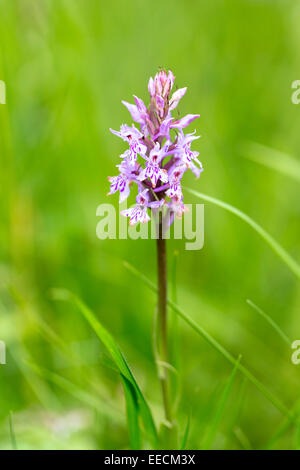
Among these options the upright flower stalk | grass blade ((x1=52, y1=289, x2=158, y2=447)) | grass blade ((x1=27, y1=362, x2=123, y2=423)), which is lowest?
grass blade ((x1=27, y1=362, x2=123, y2=423))

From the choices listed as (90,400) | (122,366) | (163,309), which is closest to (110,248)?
(90,400)

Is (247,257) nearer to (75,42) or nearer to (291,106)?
(291,106)

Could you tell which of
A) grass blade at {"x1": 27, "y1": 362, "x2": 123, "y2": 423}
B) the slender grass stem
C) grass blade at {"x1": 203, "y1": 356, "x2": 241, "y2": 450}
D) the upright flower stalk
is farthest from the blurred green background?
the upright flower stalk

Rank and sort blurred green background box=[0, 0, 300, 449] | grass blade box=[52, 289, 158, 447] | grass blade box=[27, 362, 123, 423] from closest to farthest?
grass blade box=[52, 289, 158, 447]
grass blade box=[27, 362, 123, 423]
blurred green background box=[0, 0, 300, 449]

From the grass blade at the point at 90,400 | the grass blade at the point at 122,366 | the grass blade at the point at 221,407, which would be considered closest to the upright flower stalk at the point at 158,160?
the grass blade at the point at 122,366

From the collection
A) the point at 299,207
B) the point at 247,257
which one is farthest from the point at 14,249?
the point at 299,207

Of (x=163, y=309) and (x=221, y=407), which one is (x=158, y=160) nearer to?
(x=163, y=309)

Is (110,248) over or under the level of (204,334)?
over

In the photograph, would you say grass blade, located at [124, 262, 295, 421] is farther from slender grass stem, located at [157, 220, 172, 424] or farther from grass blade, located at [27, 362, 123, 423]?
grass blade, located at [27, 362, 123, 423]
